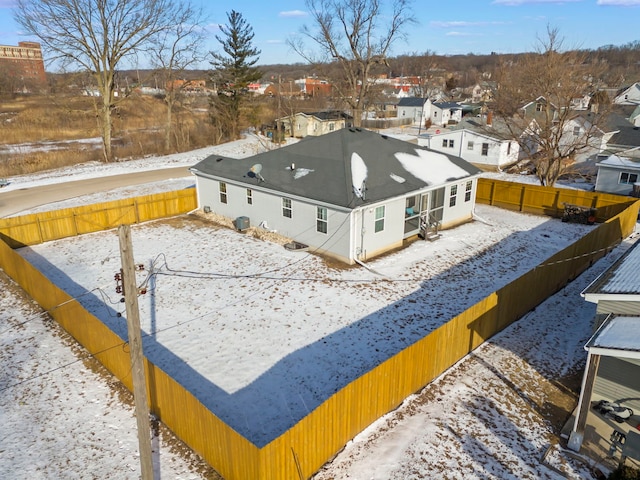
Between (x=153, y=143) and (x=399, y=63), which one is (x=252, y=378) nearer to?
(x=153, y=143)

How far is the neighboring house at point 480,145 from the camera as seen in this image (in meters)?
37.6

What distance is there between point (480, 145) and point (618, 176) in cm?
1174

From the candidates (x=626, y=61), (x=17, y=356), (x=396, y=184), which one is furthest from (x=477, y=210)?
(x=626, y=61)

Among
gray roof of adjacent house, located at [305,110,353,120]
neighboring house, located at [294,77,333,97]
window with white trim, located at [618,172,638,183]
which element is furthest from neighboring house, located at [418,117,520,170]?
neighboring house, located at [294,77,333,97]

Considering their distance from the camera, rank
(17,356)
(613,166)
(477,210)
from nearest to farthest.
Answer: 1. (17,356)
2. (477,210)
3. (613,166)

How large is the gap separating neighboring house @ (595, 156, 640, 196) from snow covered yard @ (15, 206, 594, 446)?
333 inches

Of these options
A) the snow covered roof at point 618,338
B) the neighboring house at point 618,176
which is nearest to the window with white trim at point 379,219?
the snow covered roof at point 618,338

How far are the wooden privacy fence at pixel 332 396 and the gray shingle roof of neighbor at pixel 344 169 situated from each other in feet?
21.9

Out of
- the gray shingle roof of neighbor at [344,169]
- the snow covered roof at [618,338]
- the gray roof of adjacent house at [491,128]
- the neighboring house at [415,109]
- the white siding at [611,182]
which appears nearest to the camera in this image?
the snow covered roof at [618,338]

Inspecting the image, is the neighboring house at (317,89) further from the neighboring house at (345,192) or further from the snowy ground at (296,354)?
the snowy ground at (296,354)

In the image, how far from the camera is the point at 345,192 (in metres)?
18.1

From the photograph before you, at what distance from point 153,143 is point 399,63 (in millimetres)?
159704

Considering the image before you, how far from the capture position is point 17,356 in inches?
484

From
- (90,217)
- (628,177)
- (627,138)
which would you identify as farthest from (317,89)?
(90,217)
